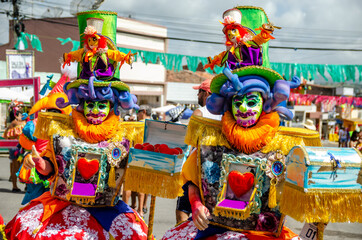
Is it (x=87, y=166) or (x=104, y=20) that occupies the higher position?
(x=104, y=20)

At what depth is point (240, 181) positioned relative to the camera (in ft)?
8.71

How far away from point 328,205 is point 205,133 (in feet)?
3.17

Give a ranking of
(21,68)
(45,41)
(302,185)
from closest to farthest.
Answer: (302,185)
(21,68)
(45,41)

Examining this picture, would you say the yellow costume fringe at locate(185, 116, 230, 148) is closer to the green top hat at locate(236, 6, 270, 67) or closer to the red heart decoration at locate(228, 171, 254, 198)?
the red heart decoration at locate(228, 171, 254, 198)

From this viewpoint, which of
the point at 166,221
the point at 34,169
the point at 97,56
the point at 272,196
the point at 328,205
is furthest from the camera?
the point at 166,221

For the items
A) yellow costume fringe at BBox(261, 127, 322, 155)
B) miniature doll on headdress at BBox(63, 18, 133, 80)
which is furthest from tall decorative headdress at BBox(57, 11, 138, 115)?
yellow costume fringe at BBox(261, 127, 322, 155)

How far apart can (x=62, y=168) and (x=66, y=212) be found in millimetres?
369

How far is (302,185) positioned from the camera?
218 cm

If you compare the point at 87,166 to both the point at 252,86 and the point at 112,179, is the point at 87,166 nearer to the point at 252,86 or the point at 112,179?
the point at 112,179

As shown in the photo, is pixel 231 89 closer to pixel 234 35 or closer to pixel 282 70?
pixel 234 35

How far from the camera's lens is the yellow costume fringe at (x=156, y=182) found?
295cm

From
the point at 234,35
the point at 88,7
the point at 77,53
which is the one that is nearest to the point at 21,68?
the point at 88,7

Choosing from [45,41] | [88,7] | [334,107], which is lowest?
[334,107]

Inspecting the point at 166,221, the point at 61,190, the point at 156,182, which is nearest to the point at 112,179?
the point at 61,190
